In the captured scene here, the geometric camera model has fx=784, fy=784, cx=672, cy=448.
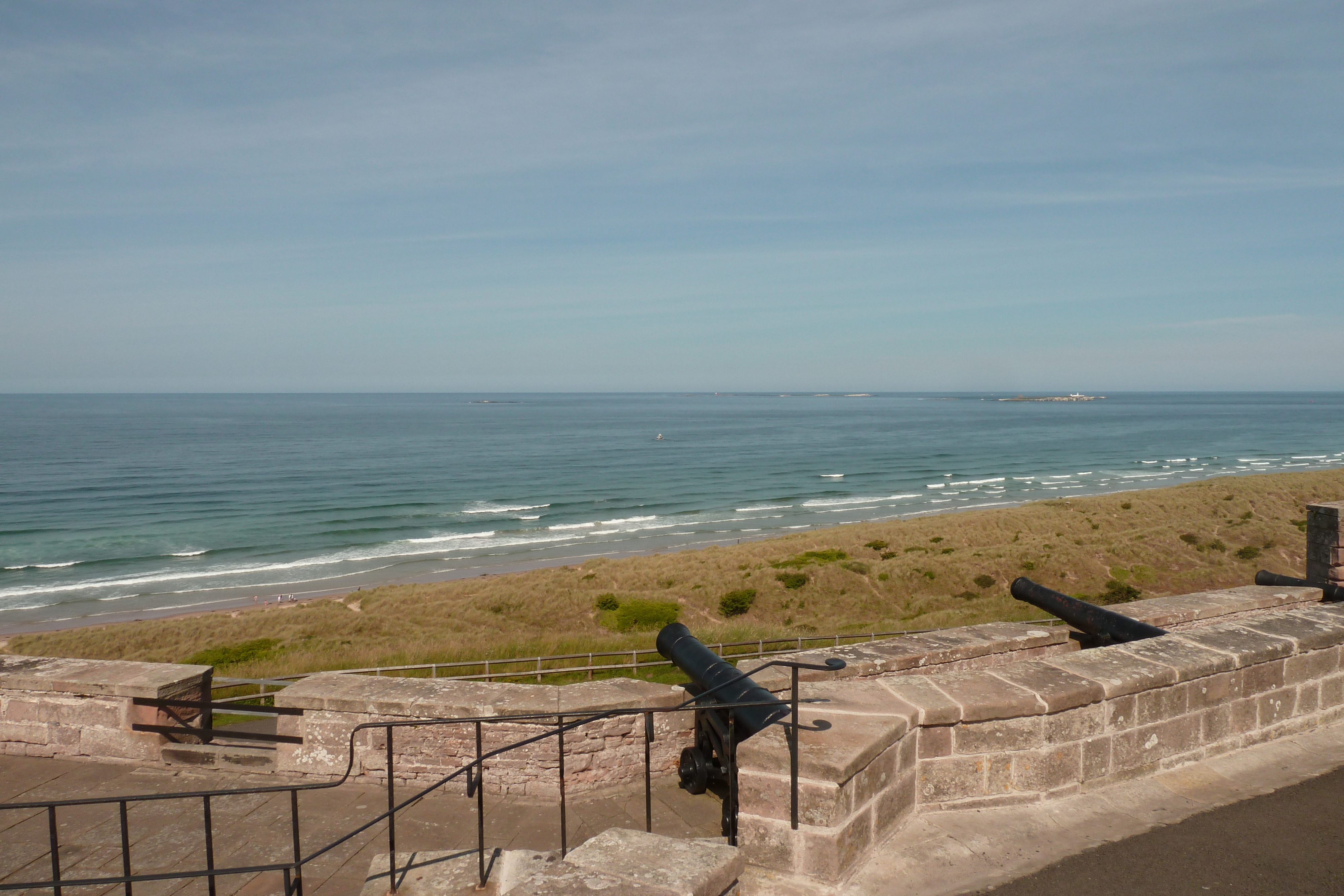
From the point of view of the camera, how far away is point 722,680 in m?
5.14

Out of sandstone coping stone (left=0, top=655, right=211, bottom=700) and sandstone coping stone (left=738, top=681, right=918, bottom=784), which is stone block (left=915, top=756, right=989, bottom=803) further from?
sandstone coping stone (left=0, top=655, right=211, bottom=700)

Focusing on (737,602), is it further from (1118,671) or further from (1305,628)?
(1118,671)

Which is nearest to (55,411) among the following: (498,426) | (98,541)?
(498,426)

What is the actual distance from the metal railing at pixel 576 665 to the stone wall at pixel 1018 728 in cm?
818

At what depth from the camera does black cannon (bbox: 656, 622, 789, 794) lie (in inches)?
178

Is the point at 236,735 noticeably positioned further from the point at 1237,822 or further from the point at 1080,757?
the point at 1237,822

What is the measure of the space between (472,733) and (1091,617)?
506cm

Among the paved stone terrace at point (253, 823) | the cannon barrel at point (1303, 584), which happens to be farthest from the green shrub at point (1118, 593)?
the paved stone terrace at point (253, 823)

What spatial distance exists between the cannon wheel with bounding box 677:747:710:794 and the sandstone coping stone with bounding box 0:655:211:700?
389 centimetres

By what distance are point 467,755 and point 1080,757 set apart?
13.9 feet

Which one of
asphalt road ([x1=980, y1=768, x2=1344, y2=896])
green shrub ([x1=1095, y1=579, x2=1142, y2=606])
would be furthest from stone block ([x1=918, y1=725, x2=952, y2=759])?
green shrub ([x1=1095, y1=579, x2=1142, y2=606])

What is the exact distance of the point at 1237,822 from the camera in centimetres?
361

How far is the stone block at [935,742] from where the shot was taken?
3.67 m

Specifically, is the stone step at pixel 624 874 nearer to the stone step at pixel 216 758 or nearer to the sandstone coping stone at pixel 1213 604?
the stone step at pixel 216 758
